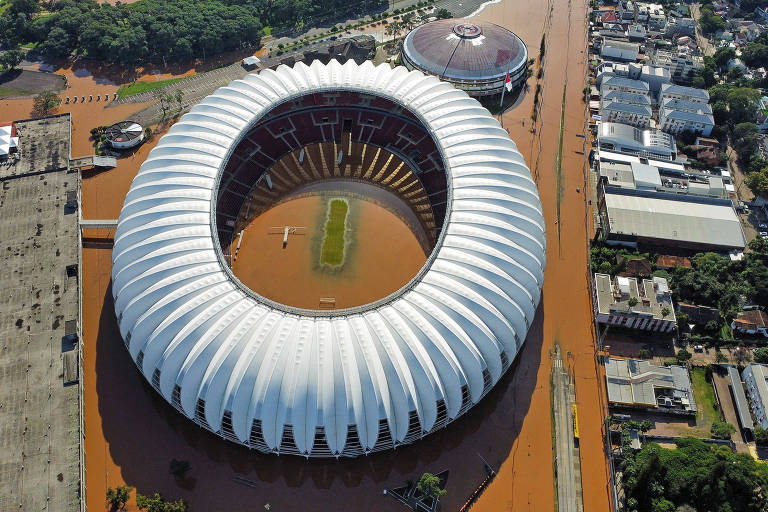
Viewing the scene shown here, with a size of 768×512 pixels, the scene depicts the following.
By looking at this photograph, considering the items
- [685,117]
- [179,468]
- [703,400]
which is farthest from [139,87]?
[703,400]

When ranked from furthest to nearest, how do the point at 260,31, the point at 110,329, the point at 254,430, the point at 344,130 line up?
1. the point at 260,31
2. the point at 344,130
3. the point at 110,329
4. the point at 254,430

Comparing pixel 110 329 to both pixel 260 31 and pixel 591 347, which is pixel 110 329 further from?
pixel 260 31

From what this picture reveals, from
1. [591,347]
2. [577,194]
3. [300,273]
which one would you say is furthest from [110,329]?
[577,194]

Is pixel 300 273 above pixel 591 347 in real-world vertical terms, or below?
above

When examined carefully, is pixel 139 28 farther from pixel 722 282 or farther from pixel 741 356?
pixel 741 356

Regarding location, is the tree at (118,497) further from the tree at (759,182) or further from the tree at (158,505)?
the tree at (759,182)

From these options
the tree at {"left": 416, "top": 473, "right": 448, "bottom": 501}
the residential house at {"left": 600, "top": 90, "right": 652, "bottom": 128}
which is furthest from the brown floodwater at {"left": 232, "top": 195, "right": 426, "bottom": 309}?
the residential house at {"left": 600, "top": 90, "right": 652, "bottom": 128}

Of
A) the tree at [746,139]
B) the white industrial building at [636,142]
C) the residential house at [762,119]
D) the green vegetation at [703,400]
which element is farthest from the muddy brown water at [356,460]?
the residential house at [762,119]
